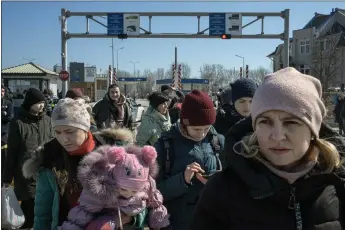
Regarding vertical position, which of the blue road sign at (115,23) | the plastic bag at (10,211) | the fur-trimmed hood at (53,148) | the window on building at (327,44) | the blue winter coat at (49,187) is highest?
the window on building at (327,44)

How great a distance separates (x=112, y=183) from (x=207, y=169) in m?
0.86

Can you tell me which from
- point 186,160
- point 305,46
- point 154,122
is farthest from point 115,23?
point 305,46

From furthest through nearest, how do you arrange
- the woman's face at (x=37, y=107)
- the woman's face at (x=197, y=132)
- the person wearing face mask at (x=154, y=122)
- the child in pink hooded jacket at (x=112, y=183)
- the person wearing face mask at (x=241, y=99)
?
the person wearing face mask at (x=154, y=122) → the woman's face at (x=37, y=107) → the person wearing face mask at (x=241, y=99) → the woman's face at (x=197, y=132) → the child in pink hooded jacket at (x=112, y=183)

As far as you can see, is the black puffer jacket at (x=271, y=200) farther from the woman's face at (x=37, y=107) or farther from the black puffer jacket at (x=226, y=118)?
the woman's face at (x=37, y=107)

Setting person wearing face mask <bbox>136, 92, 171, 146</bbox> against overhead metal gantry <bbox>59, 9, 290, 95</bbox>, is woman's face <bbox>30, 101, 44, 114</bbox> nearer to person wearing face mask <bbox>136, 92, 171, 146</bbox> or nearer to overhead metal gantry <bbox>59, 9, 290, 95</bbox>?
person wearing face mask <bbox>136, 92, 171, 146</bbox>

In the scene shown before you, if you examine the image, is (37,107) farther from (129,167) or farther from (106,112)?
(129,167)

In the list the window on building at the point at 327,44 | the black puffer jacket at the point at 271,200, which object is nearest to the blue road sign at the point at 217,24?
the black puffer jacket at the point at 271,200

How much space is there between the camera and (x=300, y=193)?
161cm

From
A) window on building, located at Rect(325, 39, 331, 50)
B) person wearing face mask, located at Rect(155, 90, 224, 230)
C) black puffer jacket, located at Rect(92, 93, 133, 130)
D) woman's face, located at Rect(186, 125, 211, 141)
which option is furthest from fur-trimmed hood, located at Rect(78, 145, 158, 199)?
window on building, located at Rect(325, 39, 331, 50)

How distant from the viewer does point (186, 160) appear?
2980 millimetres

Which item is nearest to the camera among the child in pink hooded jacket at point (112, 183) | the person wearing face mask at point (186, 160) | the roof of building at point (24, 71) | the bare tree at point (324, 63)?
the child in pink hooded jacket at point (112, 183)

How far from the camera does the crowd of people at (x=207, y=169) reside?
162 cm

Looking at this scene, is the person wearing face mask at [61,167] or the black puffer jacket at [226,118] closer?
the person wearing face mask at [61,167]

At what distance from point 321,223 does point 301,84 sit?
58cm
